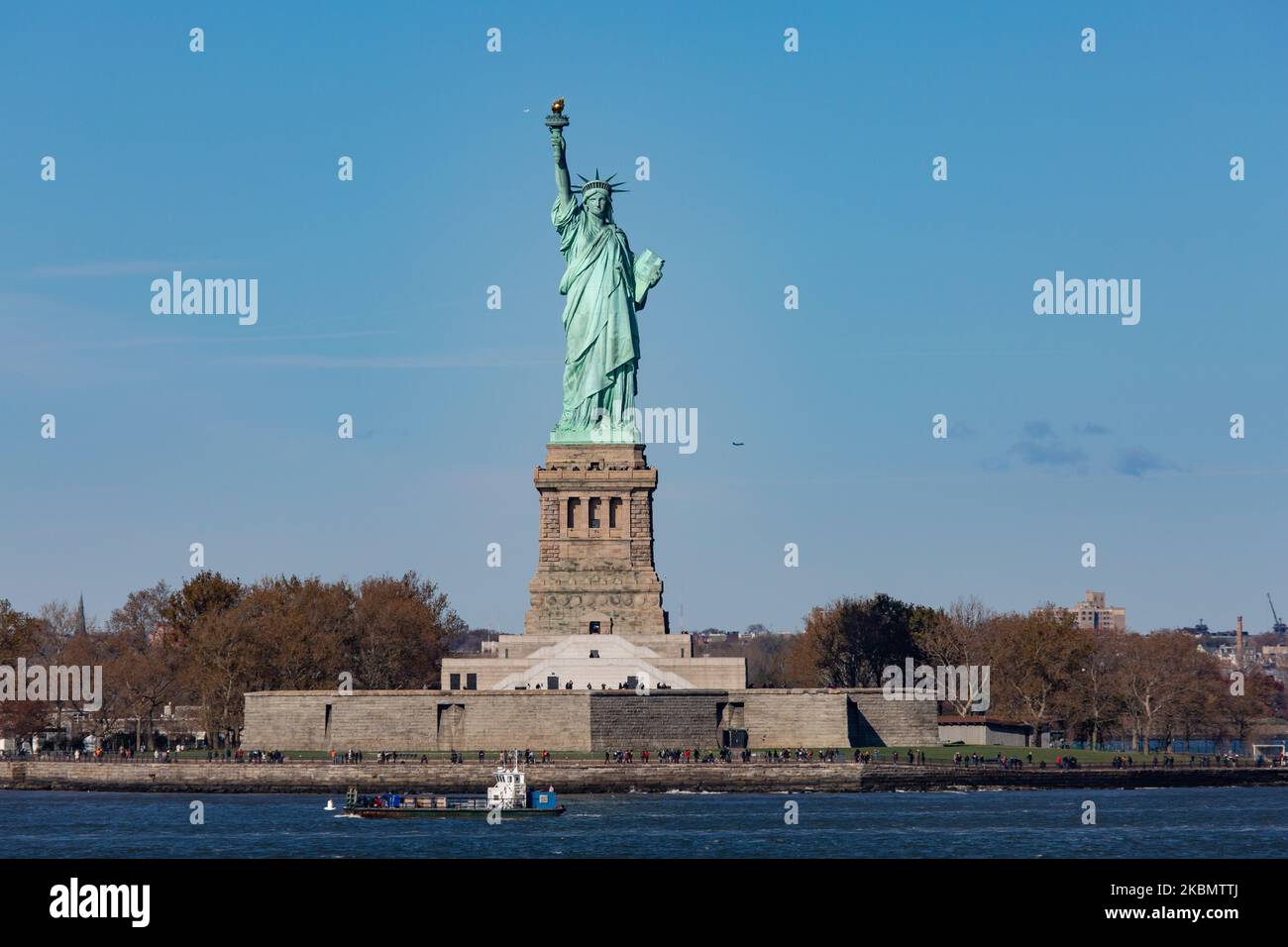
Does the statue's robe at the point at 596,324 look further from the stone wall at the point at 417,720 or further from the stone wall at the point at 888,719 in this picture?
the stone wall at the point at 888,719

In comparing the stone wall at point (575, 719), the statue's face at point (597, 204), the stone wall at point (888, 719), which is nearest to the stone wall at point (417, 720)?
the stone wall at point (575, 719)

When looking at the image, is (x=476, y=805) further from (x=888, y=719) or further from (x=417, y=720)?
(x=888, y=719)

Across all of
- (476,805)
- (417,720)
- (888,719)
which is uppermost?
(417,720)

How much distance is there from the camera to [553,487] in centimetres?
9388

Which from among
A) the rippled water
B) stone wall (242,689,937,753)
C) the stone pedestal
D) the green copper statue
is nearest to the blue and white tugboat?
the rippled water

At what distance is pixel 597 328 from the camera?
95438 mm

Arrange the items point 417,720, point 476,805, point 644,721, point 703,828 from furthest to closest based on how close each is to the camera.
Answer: point 417,720 → point 644,721 → point 476,805 → point 703,828

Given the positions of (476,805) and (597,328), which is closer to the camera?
(476,805)

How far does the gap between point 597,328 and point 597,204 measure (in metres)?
5.27

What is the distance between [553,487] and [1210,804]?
3067 cm

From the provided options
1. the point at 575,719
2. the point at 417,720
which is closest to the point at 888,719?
the point at 575,719

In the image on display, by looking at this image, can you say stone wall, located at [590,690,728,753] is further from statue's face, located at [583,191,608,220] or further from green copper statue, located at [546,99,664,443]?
statue's face, located at [583,191,608,220]

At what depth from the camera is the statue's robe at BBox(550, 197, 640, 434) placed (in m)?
95.4
